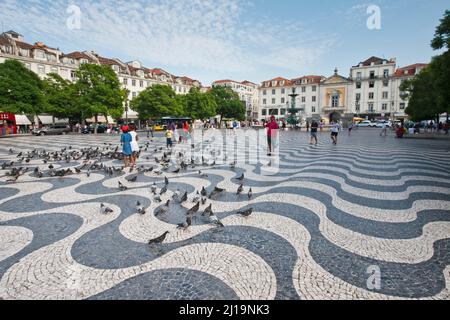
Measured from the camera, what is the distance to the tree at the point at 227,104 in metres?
61.1

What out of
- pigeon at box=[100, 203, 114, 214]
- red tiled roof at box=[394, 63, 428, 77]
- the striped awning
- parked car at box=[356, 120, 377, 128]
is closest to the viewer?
pigeon at box=[100, 203, 114, 214]

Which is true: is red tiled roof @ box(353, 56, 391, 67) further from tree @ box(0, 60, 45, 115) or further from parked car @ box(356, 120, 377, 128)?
tree @ box(0, 60, 45, 115)

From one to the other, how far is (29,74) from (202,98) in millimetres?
28664

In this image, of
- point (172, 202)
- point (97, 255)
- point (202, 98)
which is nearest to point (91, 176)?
point (172, 202)

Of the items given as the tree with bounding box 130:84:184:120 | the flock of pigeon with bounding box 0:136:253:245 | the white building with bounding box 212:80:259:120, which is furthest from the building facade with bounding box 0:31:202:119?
the white building with bounding box 212:80:259:120

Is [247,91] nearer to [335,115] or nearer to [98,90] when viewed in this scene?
[335,115]

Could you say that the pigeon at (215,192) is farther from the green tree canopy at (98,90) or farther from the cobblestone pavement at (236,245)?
the green tree canopy at (98,90)

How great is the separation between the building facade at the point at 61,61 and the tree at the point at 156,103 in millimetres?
2892

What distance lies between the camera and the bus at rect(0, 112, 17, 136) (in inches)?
1130

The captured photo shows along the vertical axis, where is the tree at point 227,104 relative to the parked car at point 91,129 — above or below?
above

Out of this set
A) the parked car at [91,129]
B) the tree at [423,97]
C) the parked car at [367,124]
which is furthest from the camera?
the parked car at [367,124]

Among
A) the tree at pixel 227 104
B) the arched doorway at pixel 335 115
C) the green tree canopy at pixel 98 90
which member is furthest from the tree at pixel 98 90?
the arched doorway at pixel 335 115

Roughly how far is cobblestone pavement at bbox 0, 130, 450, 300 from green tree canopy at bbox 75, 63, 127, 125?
100ft
